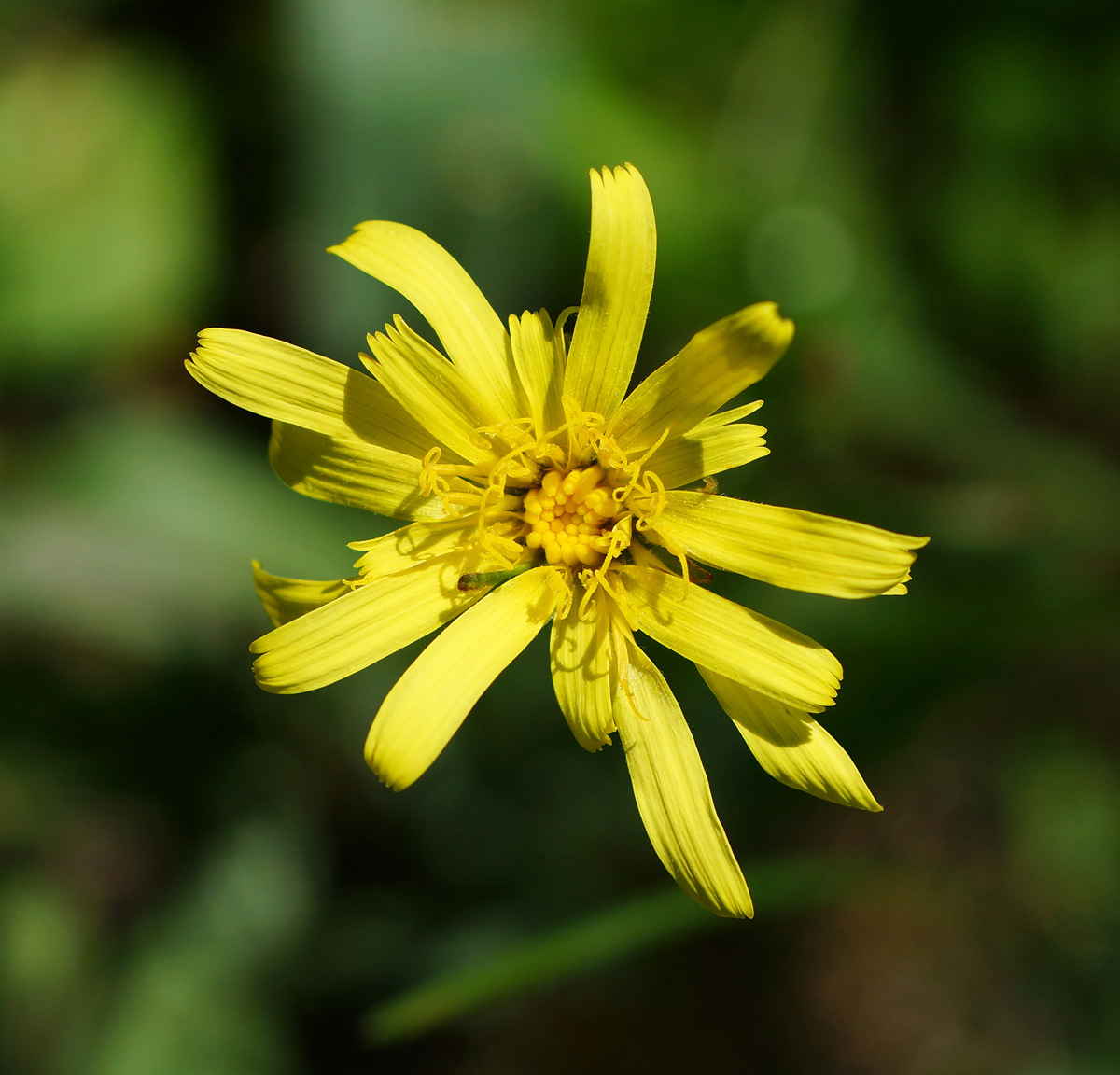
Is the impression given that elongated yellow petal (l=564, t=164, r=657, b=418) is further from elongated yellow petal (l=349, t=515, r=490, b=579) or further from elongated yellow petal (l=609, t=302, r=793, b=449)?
elongated yellow petal (l=349, t=515, r=490, b=579)

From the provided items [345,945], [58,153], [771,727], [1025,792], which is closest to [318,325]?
[58,153]

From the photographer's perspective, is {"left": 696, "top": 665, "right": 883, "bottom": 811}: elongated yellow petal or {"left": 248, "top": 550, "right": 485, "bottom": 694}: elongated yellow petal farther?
{"left": 248, "top": 550, "right": 485, "bottom": 694}: elongated yellow petal

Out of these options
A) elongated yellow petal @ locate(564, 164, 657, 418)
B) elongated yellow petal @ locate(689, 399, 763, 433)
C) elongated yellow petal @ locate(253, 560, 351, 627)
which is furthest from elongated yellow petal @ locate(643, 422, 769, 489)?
elongated yellow petal @ locate(253, 560, 351, 627)

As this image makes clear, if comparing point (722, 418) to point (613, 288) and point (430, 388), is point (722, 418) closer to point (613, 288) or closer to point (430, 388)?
point (613, 288)

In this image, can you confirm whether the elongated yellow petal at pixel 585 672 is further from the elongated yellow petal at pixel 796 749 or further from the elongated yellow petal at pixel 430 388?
the elongated yellow petal at pixel 430 388

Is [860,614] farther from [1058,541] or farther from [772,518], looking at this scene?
[772,518]

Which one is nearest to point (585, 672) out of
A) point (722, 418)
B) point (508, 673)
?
point (722, 418)

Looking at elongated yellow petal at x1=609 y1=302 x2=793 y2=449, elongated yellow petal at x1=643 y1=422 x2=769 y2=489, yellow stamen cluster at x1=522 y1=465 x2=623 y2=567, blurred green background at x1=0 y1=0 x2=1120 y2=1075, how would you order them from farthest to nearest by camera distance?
blurred green background at x1=0 y1=0 x2=1120 y2=1075 → yellow stamen cluster at x1=522 y1=465 x2=623 y2=567 → elongated yellow petal at x1=643 y1=422 x2=769 y2=489 → elongated yellow petal at x1=609 y1=302 x2=793 y2=449

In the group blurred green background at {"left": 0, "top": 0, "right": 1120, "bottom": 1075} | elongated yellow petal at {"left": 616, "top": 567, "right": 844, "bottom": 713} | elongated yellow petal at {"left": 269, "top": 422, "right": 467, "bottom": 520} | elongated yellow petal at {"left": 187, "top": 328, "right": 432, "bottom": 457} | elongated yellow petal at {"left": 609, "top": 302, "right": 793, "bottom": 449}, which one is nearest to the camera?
elongated yellow petal at {"left": 609, "top": 302, "right": 793, "bottom": 449}
